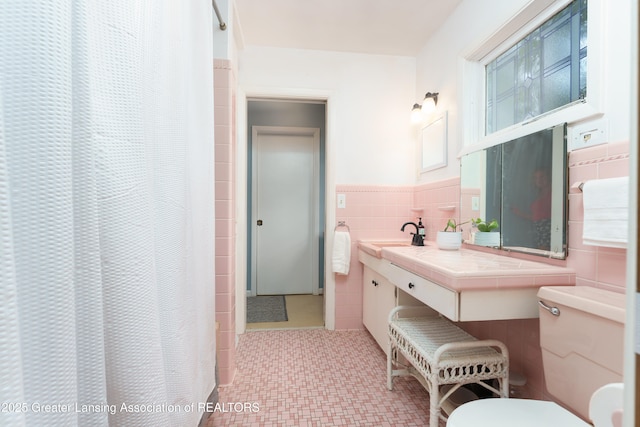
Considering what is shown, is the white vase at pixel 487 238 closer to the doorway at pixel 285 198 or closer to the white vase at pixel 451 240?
the white vase at pixel 451 240

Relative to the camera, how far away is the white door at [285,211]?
349 cm

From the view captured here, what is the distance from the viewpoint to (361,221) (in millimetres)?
2494

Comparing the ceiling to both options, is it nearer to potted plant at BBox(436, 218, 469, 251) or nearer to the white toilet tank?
potted plant at BBox(436, 218, 469, 251)

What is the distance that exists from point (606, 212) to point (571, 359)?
0.49 metres

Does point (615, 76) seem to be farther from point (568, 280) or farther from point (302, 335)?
point (302, 335)

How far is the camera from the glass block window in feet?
4.14

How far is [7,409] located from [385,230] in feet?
7.78

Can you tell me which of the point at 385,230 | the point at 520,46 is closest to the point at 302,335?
the point at 385,230

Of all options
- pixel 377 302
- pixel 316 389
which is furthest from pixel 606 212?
pixel 316 389

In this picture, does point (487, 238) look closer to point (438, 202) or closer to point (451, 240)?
point (451, 240)

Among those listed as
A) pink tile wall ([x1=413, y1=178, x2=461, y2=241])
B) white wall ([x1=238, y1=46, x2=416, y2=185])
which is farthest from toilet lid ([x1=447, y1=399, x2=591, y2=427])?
white wall ([x1=238, y1=46, x2=416, y2=185])

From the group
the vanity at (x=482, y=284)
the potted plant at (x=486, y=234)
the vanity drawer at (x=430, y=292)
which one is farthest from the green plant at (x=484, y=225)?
the vanity drawer at (x=430, y=292)

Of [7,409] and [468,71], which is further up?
[468,71]

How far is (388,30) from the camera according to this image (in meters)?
2.18
